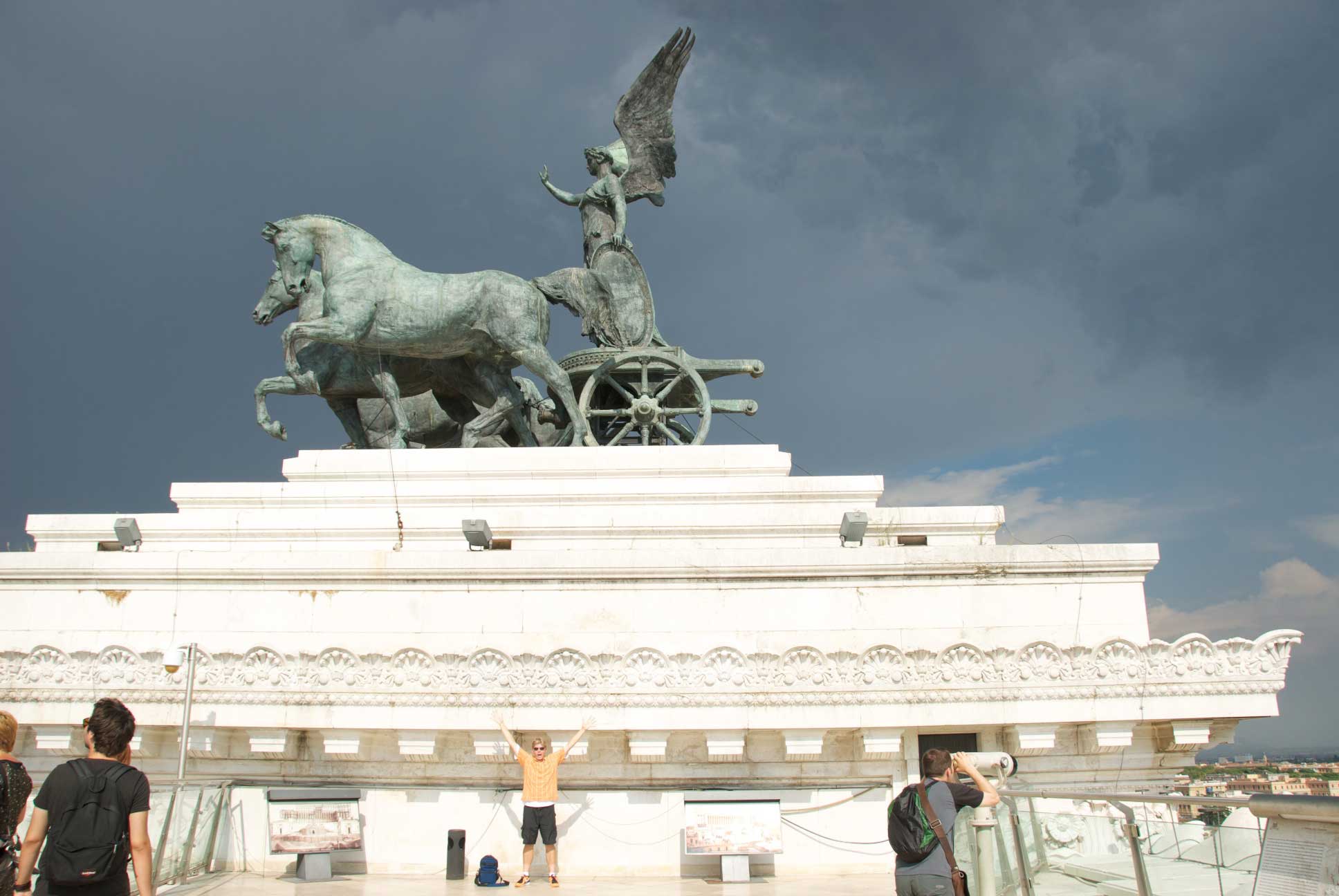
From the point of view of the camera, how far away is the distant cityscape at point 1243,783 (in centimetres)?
530

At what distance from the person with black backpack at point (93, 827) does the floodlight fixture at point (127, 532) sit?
952 centimetres

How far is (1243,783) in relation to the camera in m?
7.90

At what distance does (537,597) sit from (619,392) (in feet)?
24.2

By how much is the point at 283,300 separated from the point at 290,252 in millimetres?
785

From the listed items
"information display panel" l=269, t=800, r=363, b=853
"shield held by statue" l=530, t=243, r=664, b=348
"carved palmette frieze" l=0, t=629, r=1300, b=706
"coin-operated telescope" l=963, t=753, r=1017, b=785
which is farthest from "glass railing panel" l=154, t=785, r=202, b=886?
"shield held by statue" l=530, t=243, r=664, b=348

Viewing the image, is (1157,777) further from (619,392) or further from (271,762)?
(619,392)

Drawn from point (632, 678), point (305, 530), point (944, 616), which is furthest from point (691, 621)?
point (305, 530)

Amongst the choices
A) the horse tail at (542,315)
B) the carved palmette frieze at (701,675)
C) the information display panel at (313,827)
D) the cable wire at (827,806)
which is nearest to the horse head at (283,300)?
the horse tail at (542,315)

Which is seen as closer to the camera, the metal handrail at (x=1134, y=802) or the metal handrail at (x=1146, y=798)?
the metal handrail at (x=1146, y=798)

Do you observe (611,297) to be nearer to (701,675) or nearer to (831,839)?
(701,675)

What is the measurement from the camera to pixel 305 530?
1418 cm

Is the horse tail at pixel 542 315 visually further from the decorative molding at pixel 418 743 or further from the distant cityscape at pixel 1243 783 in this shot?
the distant cityscape at pixel 1243 783

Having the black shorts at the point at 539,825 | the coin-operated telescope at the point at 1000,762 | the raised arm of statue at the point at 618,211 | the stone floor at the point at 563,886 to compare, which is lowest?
the stone floor at the point at 563,886

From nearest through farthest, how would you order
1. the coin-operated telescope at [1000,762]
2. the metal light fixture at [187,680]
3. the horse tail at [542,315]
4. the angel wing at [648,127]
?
1. the coin-operated telescope at [1000,762]
2. the metal light fixture at [187,680]
3. the horse tail at [542,315]
4. the angel wing at [648,127]
